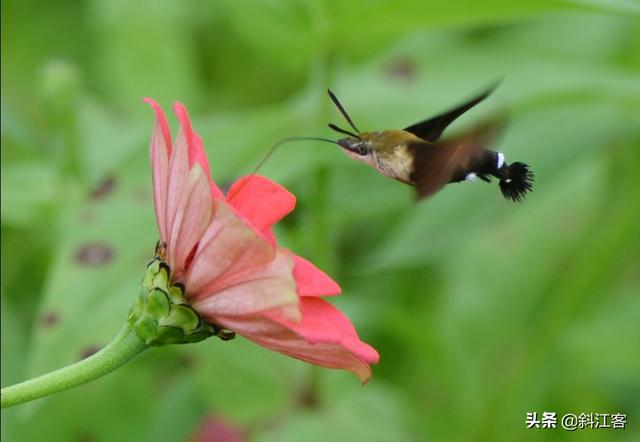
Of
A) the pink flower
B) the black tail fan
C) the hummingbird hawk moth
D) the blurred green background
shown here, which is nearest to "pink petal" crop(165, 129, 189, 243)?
the pink flower

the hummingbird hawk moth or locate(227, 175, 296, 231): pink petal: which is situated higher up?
the hummingbird hawk moth

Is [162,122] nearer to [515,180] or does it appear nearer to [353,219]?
[515,180]

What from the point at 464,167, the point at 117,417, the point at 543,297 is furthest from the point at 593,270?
the point at 464,167

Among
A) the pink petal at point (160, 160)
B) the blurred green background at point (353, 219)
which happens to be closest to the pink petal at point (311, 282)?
the pink petal at point (160, 160)

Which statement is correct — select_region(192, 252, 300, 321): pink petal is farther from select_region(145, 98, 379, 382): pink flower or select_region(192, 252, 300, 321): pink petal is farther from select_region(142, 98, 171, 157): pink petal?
select_region(142, 98, 171, 157): pink petal

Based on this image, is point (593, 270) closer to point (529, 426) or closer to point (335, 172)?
point (529, 426)

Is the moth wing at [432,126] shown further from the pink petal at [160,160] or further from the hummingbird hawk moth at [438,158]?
the pink petal at [160,160]
